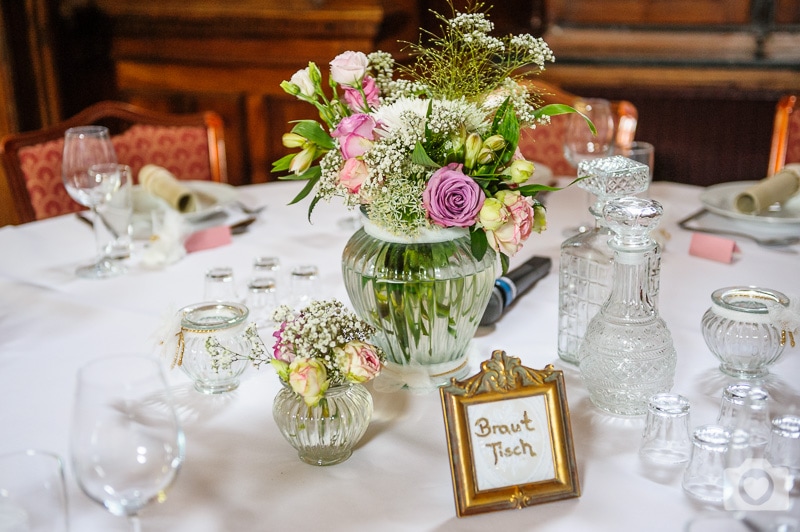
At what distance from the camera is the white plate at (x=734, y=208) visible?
174 centimetres

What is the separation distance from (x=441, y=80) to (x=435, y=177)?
5.8 inches

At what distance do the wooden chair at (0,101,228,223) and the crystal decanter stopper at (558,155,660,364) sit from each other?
1.49 m

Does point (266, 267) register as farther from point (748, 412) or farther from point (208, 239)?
A: point (748, 412)

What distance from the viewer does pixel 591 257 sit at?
1204 millimetres

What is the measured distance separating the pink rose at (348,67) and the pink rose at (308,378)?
0.40 metres

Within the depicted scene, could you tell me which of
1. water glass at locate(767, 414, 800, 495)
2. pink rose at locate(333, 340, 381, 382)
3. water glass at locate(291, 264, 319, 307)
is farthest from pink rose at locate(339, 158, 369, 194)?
water glass at locate(767, 414, 800, 495)

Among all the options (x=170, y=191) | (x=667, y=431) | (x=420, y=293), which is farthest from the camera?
(x=170, y=191)

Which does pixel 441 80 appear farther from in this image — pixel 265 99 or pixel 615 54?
pixel 265 99

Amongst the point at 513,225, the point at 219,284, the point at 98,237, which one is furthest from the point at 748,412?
the point at 98,237

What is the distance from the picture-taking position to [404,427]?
107 centimetres

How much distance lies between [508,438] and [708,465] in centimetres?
22

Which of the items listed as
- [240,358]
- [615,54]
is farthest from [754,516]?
[615,54]

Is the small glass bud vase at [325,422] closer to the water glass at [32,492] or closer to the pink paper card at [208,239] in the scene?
the water glass at [32,492]

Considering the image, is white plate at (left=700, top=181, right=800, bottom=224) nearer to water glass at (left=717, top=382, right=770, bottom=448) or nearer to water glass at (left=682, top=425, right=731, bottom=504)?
water glass at (left=717, top=382, right=770, bottom=448)
